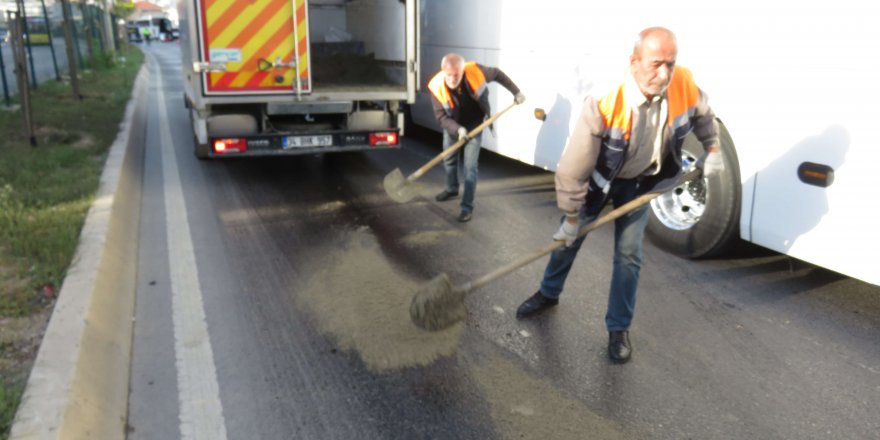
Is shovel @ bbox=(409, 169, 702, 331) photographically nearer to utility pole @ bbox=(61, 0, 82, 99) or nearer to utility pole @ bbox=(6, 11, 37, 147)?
utility pole @ bbox=(6, 11, 37, 147)

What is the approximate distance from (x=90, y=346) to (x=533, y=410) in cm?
211

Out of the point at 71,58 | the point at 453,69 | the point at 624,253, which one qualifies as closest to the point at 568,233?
the point at 624,253

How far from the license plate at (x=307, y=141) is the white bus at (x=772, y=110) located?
2.56 meters

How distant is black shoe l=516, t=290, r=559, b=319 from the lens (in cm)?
407

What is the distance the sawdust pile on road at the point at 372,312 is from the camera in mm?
3615

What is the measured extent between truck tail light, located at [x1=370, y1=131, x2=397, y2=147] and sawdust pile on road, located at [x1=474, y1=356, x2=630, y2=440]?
4.42 metres

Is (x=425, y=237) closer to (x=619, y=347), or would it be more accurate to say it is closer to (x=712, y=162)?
(x=619, y=347)

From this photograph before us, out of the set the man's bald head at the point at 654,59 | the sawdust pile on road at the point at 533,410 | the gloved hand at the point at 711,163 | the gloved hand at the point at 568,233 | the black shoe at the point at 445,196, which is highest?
the man's bald head at the point at 654,59

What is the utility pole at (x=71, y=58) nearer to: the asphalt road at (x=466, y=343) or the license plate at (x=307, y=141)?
the license plate at (x=307, y=141)

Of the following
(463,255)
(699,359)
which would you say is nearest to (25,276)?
(463,255)

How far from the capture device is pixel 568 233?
3482 mm

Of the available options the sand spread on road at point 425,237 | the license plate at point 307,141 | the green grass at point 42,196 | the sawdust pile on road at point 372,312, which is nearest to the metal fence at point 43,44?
the green grass at point 42,196

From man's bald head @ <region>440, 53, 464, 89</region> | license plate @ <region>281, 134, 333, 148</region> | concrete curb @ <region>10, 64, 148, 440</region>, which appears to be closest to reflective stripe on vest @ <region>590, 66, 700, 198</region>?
concrete curb @ <region>10, 64, 148, 440</region>

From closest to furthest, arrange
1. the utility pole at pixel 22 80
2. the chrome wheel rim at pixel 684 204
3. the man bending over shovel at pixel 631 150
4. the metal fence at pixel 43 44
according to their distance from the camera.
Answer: the man bending over shovel at pixel 631 150 → the chrome wheel rim at pixel 684 204 → the utility pole at pixel 22 80 → the metal fence at pixel 43 44
